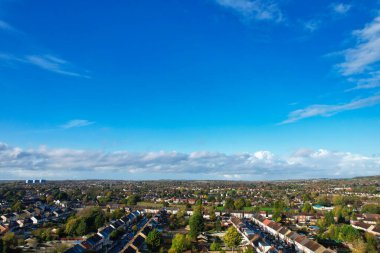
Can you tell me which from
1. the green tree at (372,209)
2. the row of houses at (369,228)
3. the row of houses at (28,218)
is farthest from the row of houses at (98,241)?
the green tree at (372,209)

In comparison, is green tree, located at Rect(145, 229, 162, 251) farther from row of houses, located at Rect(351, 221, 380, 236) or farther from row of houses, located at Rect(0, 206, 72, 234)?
row of houses, located at Rect(351, 221, 380, 236)

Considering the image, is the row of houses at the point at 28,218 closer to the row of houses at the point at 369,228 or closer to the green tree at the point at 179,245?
the green tree at the point at 179,245

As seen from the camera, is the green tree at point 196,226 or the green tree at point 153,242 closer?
the green tree at point 153,242

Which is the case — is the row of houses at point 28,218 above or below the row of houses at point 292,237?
above

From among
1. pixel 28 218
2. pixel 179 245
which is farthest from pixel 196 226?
pixel 28 218

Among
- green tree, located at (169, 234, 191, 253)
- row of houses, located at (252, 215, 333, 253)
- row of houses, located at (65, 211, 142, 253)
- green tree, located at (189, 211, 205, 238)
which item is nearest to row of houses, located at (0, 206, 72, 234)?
row of houses, located at (65, 211, 142, 253)

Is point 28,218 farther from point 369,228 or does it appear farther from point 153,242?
Answer: point 369,228

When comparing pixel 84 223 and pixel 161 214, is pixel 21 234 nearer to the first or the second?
pixel 84 223

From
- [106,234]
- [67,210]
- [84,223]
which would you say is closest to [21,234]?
[84,223]

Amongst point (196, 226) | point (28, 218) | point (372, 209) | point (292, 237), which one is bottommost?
point (292, 237)
